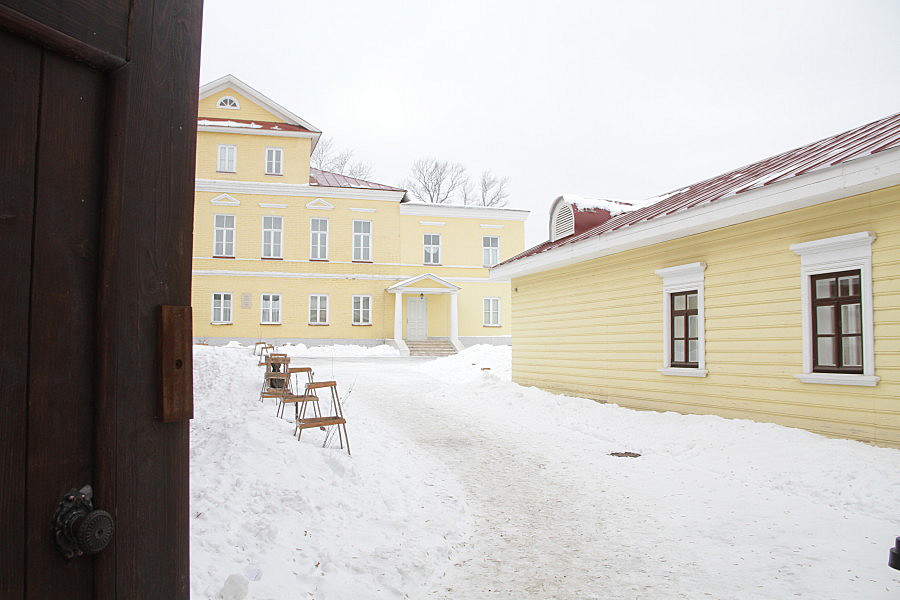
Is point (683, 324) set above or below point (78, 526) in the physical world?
above

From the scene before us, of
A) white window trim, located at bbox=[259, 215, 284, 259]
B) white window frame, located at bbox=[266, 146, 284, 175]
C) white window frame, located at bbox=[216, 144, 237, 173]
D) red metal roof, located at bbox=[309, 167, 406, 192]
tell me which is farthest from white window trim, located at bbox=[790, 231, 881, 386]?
white window frame, located at bbox=[216, 144, 237, 173]

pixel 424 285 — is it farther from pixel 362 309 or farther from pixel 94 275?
pixel 94 275

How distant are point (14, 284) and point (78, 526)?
22.6 inches

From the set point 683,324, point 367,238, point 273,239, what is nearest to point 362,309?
point 367,238

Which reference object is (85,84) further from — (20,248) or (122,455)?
(122,455)

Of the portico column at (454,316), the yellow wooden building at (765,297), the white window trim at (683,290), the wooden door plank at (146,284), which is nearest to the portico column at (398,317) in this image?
the portico column at (454,316)

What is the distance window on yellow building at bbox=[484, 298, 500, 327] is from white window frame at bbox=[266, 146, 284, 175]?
12457 millimetres

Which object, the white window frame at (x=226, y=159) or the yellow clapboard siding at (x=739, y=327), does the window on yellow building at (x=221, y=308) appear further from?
the yellow clapboard siding at (x=739, y=327)

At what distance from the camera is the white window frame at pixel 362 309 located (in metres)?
29.3

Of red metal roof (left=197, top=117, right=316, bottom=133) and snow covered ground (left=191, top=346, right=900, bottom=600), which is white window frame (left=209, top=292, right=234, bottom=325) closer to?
red metal roof (left=197, top=117, right=316, bottom=133)

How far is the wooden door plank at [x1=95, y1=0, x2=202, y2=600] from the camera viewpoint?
4.81 ft

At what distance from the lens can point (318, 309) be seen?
2892 centimetres

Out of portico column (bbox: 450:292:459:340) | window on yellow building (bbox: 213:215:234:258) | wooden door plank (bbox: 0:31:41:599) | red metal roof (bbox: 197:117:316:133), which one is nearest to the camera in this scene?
wooden door plank (bbox: 0:31:41:599)

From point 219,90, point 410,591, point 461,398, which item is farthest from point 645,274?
point 219,90
